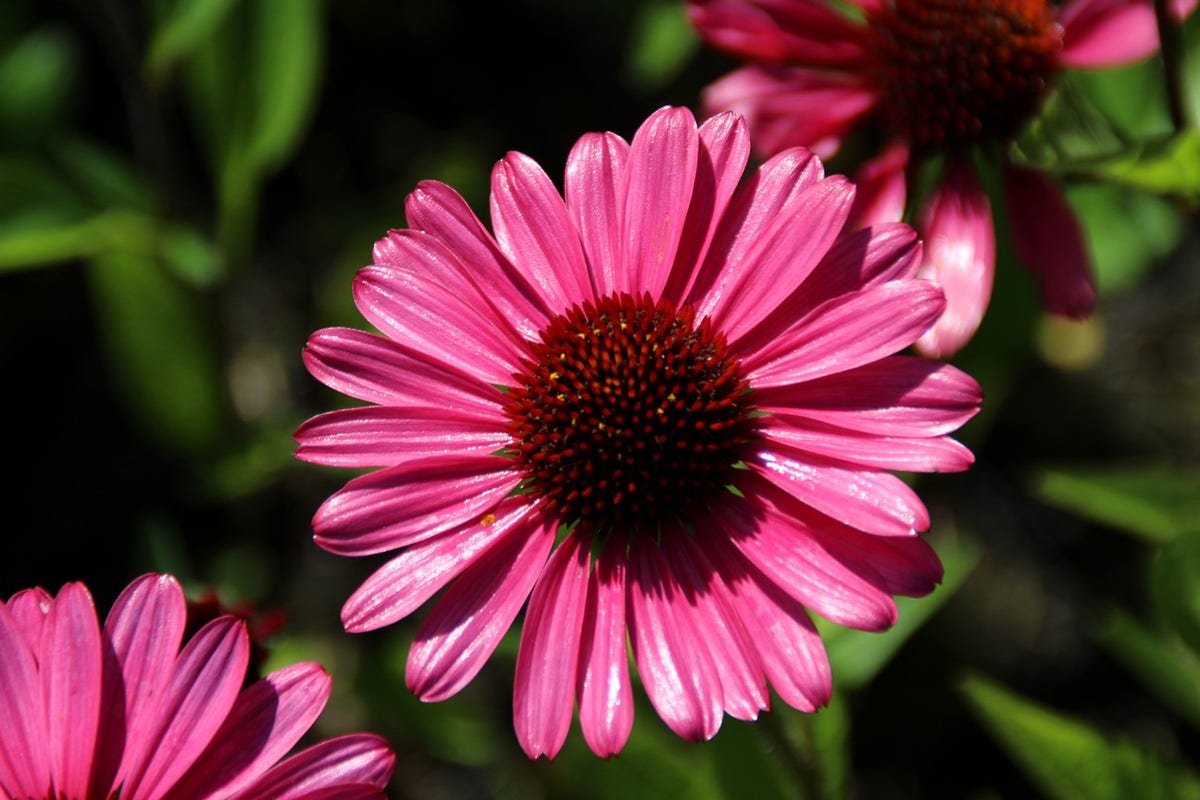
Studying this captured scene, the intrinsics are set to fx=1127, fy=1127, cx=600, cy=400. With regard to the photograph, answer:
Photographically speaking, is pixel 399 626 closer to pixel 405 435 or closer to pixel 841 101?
pixel 405 435

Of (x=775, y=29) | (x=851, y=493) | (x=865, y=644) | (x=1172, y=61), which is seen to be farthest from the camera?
(x=775, y=29)

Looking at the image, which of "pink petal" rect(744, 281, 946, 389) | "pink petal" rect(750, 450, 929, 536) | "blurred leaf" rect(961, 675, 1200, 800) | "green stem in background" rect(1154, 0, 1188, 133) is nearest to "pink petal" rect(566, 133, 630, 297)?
"pink petal" rect(744, 281, 946, 389)

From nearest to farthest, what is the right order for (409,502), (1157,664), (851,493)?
1. (851,493)
2. (409,502)
3. (1157,664)

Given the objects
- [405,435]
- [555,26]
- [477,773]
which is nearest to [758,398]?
[405,435]

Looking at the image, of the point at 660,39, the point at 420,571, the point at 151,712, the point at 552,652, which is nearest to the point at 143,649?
the point at 151,712

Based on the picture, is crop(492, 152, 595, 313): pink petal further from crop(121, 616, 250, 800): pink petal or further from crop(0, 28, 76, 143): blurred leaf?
crop(0, 28, 76, 143): blurred leaf

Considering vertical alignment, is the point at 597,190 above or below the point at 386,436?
above

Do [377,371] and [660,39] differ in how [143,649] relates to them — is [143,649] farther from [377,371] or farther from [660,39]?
[660,39]

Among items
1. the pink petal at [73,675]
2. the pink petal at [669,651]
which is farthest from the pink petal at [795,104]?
the pink petal at [73,675]
